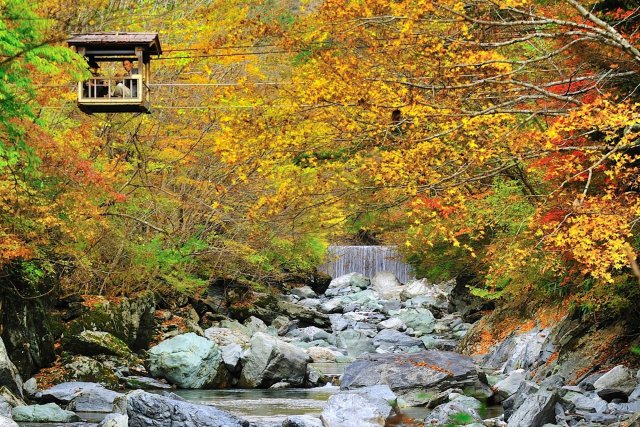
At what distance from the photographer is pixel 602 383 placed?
9906mm

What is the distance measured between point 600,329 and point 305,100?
571 cm

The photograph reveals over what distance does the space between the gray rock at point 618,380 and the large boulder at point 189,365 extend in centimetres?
719

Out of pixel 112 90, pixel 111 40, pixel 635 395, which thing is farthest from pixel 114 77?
pixel 635 395

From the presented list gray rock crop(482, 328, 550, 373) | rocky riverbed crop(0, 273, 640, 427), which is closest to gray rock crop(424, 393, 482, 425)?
rocky riverbed crop(0, 273, 640, 427)

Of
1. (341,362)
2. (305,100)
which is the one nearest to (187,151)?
(341,362)

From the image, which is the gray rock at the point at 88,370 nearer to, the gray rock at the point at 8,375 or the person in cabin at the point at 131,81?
the gray rock at the point at 8,375

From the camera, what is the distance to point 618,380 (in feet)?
31.9

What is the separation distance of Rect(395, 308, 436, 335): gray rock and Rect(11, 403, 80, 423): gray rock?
14.1 meters

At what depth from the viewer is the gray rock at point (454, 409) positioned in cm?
924

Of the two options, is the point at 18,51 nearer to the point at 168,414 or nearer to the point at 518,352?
the point at 168,414

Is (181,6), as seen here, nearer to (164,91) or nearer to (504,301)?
(164,91)

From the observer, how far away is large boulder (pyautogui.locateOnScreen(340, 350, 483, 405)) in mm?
12398

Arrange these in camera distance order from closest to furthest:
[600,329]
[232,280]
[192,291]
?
[600,329] → [192,291] → [232,280]

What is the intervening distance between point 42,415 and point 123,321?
608 centimetres
